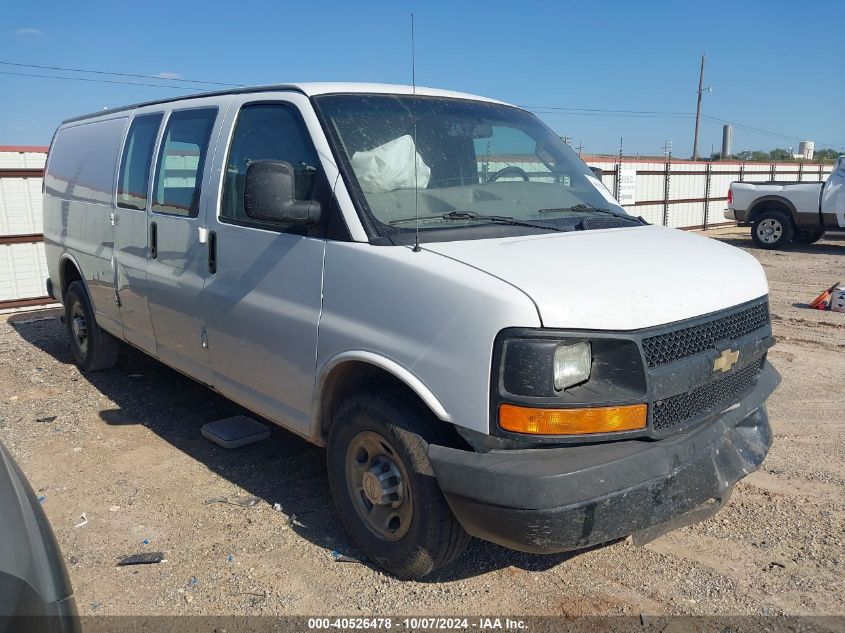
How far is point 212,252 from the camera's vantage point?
422 cm

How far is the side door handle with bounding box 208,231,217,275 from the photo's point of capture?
420 centimetres

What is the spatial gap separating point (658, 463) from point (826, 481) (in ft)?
7.19

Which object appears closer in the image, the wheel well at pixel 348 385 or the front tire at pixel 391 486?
the front tire at pixel 391 486

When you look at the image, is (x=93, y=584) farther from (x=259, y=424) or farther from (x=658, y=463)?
(x=658, y=463)

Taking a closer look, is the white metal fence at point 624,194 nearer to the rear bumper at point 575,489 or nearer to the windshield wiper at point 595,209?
the windshield wiper at point 595,209

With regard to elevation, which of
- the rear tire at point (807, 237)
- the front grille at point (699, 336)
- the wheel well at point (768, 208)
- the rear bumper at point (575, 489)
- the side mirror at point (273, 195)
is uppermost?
the side mirror at point (273, 195)

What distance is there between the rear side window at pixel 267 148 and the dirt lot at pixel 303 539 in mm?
1680

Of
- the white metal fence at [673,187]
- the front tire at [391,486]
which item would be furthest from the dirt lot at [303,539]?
the white metal fence at [673,187]

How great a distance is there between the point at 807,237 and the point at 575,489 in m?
16.7

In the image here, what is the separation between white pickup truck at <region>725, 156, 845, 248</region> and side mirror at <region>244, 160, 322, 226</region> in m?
15.3

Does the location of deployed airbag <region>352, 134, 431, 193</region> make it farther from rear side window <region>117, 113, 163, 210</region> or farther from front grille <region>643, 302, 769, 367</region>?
rear side window <region>117, 113, 163, 210</region>

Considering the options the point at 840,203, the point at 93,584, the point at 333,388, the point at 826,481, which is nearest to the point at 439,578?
the point at 333,388

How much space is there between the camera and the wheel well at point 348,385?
10.8ft

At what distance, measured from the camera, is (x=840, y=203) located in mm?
15461
